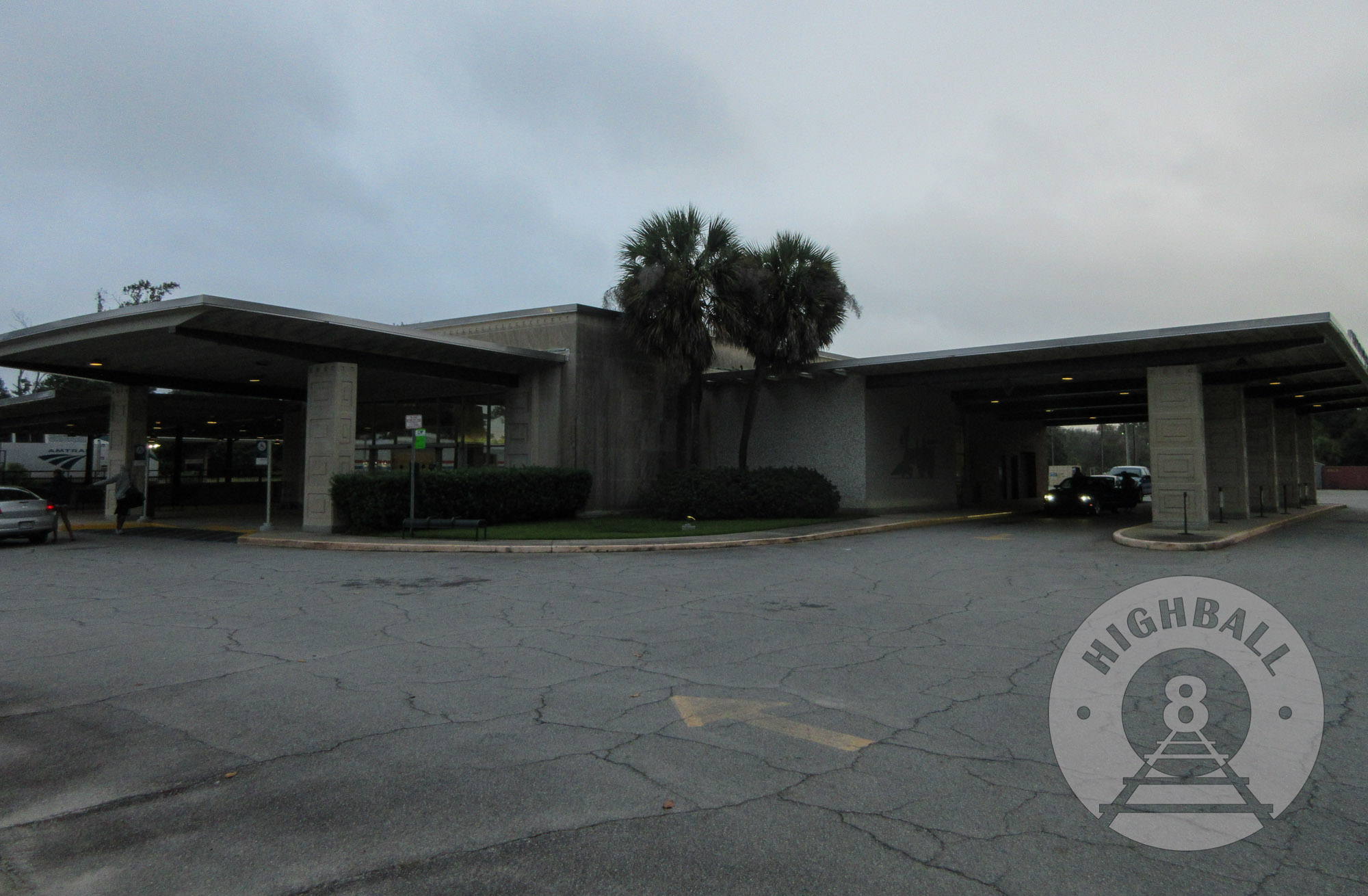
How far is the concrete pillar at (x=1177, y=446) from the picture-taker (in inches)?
768

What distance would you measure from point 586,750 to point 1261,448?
30.5 m

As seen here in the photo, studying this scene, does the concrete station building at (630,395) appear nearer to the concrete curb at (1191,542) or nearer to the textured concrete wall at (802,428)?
the textured concrete wall at (802,428)

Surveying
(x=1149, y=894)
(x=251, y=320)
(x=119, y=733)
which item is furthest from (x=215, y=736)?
(x=251, y=320)

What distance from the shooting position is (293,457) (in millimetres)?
30484

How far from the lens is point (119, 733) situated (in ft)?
17.9

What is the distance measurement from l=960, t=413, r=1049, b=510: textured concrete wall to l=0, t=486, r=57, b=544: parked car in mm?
28402

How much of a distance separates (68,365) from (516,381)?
38.7ft

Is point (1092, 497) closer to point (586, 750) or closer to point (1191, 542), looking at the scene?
point (1191, 542)

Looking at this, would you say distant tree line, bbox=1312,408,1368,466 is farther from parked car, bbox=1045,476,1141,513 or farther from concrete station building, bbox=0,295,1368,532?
parked car, bbox=1045,476,1141,513

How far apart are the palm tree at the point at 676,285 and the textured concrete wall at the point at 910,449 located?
5.91 metres

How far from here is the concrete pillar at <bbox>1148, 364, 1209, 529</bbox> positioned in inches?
768

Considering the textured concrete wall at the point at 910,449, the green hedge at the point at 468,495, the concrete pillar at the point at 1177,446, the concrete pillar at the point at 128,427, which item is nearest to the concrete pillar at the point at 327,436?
the green hedge at the point at 468,495

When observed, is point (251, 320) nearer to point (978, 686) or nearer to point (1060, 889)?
point (978, 686)


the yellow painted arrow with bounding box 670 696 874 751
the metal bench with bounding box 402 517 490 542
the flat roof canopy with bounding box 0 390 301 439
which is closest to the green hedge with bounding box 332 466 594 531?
the metal bench with bounding box 402 517 490 542
